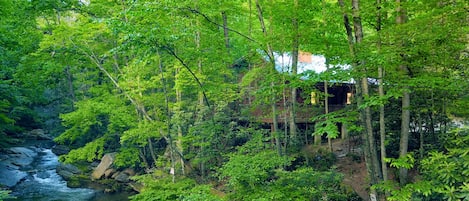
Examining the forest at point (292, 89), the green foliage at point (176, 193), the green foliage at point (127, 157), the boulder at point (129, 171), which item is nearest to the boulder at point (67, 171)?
the boulder at point (129, 171)

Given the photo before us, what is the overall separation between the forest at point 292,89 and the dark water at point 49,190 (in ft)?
5.63

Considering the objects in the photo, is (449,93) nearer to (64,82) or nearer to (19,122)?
(64,82)

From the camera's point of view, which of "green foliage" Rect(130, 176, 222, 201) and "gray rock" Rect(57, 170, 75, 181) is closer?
"green foliage" Rect(130, 176, 222, 201)

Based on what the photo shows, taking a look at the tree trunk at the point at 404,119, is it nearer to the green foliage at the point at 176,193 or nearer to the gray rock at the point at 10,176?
the green foliage at the point at 176,193

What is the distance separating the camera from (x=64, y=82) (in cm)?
2270

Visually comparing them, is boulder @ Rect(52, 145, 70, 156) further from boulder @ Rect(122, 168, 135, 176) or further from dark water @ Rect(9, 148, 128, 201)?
boulder @ Rect(122, 168, 135, 176)

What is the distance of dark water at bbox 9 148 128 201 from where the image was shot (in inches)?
549

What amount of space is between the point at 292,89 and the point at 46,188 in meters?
12.5

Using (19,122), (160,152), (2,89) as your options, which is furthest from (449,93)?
(19,122)

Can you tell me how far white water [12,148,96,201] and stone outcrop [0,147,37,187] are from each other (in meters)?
0.35

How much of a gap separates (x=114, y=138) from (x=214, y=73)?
29.1 feet

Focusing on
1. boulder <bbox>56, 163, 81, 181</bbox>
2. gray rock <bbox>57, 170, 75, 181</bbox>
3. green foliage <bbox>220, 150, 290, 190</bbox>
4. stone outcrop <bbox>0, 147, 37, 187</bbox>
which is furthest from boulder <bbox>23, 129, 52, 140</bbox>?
green foliage <bbox>220, 150, 290, 190</bbox>

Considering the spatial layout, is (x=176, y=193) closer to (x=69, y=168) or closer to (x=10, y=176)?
(x=69, y=168)

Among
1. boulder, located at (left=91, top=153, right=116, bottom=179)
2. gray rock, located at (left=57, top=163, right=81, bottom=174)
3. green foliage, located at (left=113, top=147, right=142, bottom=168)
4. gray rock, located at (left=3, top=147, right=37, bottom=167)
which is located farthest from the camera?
gray rock, located at (left=3, top=147, right=37, bottom=167)
